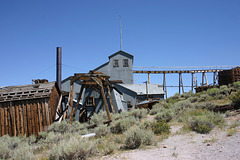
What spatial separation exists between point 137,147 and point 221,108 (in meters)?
6.40

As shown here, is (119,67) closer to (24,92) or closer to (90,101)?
(90,101)

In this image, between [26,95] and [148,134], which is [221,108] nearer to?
[148,134]

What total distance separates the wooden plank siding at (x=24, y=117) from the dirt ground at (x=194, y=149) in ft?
24.9

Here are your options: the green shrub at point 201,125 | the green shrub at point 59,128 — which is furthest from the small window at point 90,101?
the green shrub at point 201,125

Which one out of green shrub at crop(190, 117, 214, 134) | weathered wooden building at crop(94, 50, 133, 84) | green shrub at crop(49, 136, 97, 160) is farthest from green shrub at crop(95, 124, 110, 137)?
weathered wooden building at crop(94, 50, 133, 84)

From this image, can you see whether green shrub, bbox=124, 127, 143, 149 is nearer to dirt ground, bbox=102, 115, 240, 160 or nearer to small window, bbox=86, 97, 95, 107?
dirt ground, bbox=102, 115, 240, 160

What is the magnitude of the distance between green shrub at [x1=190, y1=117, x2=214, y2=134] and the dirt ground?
0.31 metres

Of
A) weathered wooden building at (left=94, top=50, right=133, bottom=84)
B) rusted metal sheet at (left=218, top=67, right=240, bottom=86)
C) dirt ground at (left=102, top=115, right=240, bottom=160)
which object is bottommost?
dirt ground at (left=102, top=115, right=240, bottom=160)

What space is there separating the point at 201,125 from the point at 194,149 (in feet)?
7.49

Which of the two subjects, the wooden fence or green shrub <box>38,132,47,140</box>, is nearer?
green shrub <box>38,132,47,140</box>

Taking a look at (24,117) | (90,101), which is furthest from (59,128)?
(90,101)

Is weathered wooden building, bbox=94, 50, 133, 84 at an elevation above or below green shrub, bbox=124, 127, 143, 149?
above

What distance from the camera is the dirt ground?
5.04 metres

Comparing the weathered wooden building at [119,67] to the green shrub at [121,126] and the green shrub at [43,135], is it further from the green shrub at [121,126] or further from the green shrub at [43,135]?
the green shrub at [121,126]
